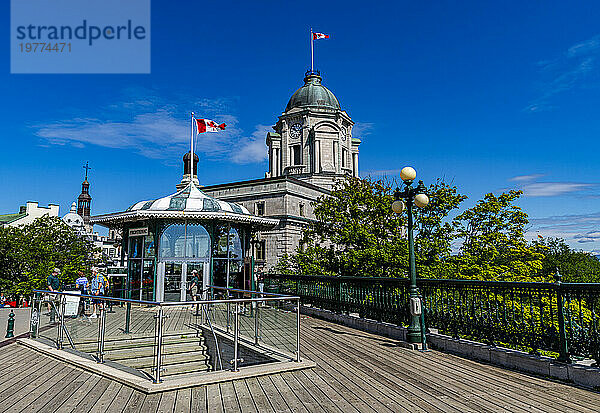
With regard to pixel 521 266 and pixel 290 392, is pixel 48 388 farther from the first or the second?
pixel 521 266

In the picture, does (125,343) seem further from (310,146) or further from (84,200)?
(84,200)

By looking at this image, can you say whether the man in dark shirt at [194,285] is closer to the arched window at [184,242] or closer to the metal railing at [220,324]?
the arched window at [184,242]

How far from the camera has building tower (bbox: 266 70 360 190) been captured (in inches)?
2311

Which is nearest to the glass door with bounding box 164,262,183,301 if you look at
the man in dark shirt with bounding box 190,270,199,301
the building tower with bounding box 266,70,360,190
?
the man in dark shirt with bounding box 190,270,199,301

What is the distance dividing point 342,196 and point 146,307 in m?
21.6

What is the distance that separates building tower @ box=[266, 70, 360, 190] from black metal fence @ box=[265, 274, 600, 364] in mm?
44816

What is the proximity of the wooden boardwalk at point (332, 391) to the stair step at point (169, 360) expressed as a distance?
562mm

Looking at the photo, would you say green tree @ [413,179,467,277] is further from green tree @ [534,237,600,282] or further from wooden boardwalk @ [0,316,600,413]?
green tree @ [534,237,600,282]

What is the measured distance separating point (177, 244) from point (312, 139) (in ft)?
148

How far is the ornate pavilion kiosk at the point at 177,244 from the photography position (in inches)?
603

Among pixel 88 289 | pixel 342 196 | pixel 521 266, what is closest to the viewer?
pixel 88 289

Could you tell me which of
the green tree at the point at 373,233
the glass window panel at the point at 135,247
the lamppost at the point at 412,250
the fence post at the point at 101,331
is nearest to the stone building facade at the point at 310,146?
the green tree at the point at 373,233

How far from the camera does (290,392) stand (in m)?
6.27

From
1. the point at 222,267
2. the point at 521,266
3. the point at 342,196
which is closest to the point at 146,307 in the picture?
the point at 222,267
